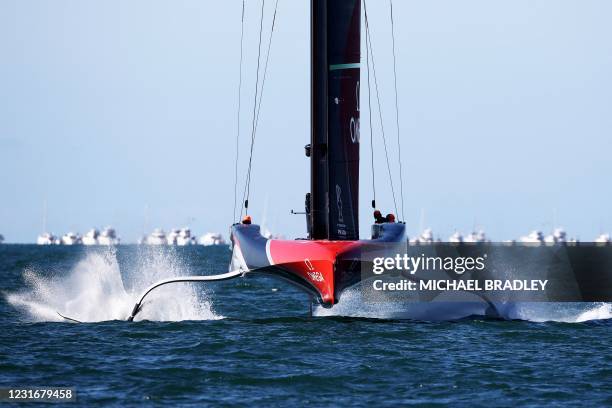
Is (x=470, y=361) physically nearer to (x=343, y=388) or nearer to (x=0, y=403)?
(x=343, y=388)

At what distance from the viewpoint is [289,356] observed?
1769cm

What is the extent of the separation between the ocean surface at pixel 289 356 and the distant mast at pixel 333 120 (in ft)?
6.87

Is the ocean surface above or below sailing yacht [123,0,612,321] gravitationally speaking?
below

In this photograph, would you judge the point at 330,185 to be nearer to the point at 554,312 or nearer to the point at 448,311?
the point at 448,311

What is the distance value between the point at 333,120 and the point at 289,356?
21.1 ft

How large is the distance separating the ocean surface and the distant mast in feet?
6.87

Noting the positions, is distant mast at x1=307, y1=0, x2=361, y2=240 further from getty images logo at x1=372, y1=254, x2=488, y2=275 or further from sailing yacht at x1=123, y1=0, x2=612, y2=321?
getty images logo at x1=372, y1=254, x2=488, y2=275

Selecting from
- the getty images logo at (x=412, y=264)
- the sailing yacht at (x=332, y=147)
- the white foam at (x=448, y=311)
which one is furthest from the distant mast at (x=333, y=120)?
the white foam at (x=448, y=311)

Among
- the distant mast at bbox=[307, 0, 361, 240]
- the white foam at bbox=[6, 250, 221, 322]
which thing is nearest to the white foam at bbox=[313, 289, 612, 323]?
the distant mast at bbox=[307, 0, 361, 240]

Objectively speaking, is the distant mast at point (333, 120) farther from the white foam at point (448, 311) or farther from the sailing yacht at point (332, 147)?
the white foam at point (448, 311)

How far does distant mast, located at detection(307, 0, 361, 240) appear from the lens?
73.7ft

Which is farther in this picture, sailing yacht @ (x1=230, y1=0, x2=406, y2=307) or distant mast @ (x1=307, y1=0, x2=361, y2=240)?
distant mast @ (x1=307, y1=0, x2=361, y2=240)

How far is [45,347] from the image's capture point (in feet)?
60.9

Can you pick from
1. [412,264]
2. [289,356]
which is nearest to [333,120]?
[412,264]
